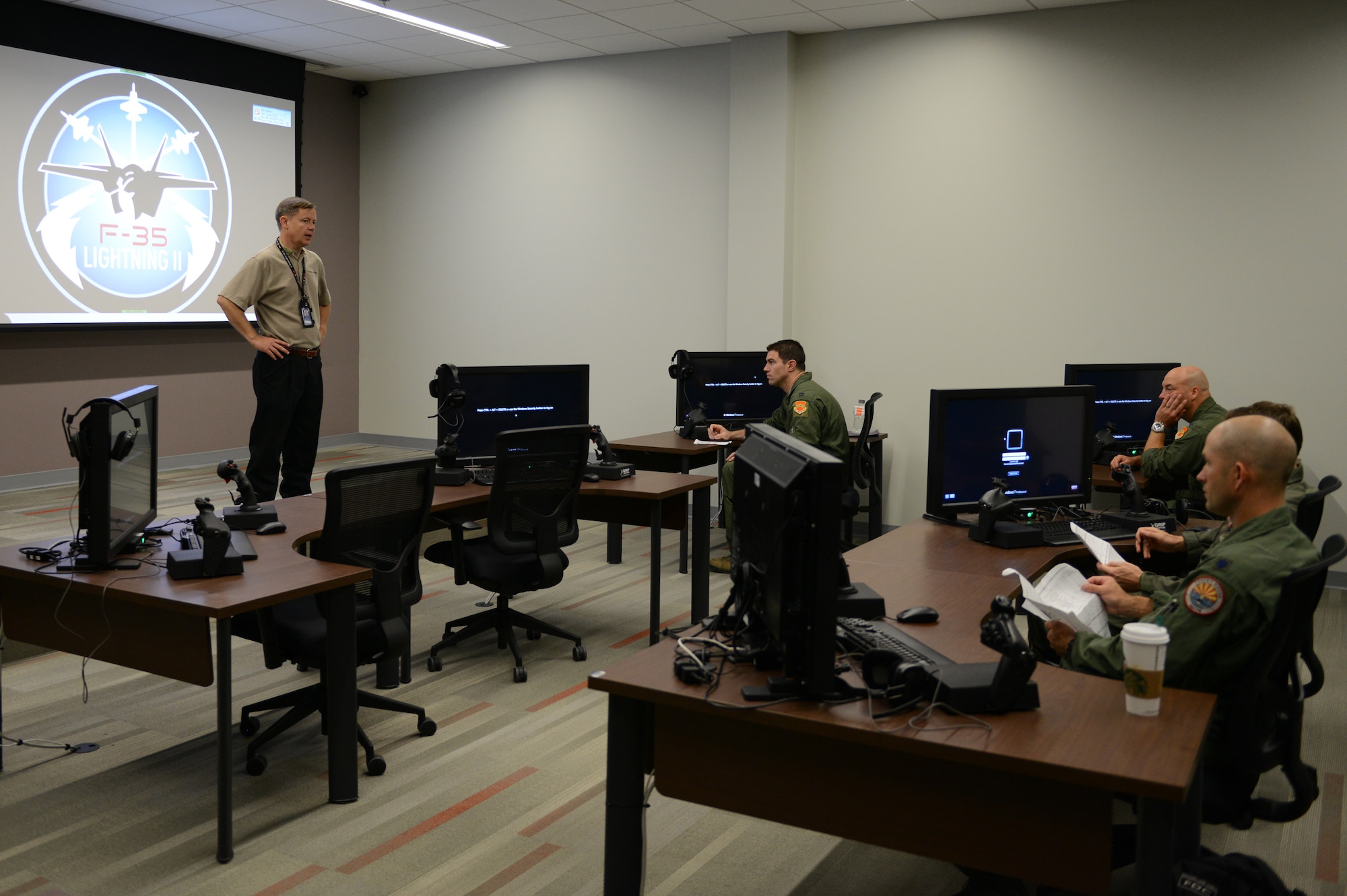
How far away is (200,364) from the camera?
8438mm

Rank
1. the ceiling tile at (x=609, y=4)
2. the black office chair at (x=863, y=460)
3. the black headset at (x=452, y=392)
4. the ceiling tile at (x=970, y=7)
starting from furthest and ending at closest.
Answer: the ceiling tile at (x=609, y=4)
the ceiling tile at (x=970, y=7)
the black office chair at (x=863, y=460)
the black headset at (x=452, y=392)

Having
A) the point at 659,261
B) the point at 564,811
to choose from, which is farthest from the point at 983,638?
the point at 659,261

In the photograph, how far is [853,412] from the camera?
711 centimetres

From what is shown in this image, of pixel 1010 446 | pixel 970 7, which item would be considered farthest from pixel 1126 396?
pixel 970 7

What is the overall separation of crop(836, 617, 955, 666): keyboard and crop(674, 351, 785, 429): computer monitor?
3.81 metres

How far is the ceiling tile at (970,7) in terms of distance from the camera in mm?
6188

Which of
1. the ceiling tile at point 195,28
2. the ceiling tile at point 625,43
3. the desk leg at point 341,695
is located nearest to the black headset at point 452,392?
the desk leg at point 341,695

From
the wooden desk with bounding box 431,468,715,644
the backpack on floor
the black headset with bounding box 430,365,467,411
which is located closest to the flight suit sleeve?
the wooden desk with bounding box 431,468,715,644

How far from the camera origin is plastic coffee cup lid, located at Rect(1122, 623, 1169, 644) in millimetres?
1866

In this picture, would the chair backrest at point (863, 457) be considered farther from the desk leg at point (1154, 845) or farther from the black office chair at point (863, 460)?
the desk leg at point (1154, 845)

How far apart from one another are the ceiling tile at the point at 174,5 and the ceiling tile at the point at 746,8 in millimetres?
3102

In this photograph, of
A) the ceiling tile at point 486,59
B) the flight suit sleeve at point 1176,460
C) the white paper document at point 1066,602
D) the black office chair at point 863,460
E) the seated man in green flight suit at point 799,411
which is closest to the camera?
the white paper document at point 1066,602

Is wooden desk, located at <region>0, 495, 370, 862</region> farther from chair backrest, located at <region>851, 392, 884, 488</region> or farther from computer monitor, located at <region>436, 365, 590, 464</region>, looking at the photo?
chair backrest, located at <region>851, 392, 884, 488</region>

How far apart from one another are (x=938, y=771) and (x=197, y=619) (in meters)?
1.91
